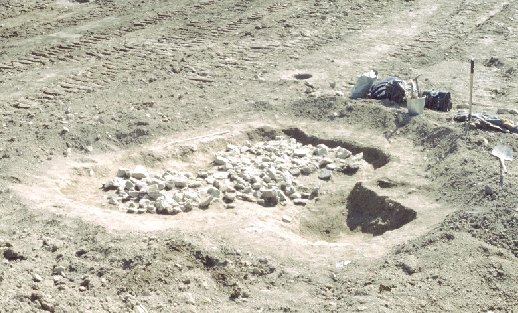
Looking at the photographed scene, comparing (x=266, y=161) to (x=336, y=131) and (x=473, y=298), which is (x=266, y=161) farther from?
(x=473, y=298)

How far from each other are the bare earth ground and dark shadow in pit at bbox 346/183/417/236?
2 cm

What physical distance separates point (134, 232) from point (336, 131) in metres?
3.25

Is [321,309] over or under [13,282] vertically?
under

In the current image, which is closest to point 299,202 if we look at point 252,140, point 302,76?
point 252,140

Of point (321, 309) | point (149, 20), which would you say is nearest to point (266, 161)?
point (321, 309)

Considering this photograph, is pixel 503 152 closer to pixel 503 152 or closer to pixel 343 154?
pixel 503 152

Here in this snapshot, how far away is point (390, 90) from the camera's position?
9133mm

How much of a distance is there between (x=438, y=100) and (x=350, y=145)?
1322mm

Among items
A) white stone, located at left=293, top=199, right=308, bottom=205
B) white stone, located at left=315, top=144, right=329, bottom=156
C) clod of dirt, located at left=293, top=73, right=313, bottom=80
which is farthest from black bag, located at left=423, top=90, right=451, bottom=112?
white stone, located at left=293, top=199, right=308, bottom=205

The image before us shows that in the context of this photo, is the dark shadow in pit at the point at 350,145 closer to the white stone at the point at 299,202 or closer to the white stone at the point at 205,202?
the white stone at the point at 299,202

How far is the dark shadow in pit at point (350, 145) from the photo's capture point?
→ 8125 mm

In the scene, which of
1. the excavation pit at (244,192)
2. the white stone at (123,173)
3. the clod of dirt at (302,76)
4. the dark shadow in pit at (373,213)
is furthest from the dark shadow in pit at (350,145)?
the white stone at (123,173)

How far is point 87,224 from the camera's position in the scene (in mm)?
6367

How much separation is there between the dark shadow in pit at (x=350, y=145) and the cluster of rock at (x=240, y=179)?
110 mm
